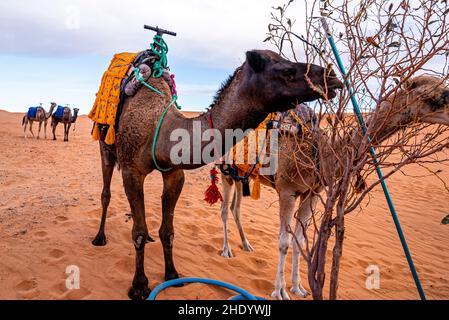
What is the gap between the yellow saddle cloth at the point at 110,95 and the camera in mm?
3810

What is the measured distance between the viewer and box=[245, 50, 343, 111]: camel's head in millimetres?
2400

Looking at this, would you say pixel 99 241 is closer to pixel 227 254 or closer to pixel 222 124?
pixel 227 254

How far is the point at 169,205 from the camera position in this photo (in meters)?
3.80

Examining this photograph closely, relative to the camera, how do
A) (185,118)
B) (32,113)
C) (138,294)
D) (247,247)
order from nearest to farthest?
1. (185,118)
2. (138,294)
3. (247,247)
4. (32,113)

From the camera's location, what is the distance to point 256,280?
13.8ft

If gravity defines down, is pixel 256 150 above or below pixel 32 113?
below

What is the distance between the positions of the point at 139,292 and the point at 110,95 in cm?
225

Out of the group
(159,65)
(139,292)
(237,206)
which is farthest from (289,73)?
(237,206)

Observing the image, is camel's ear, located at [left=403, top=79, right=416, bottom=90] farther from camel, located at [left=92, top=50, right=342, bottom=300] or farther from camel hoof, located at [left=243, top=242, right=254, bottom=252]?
camel hoof, located at [left=243, top=242, right=254, bottom=252]

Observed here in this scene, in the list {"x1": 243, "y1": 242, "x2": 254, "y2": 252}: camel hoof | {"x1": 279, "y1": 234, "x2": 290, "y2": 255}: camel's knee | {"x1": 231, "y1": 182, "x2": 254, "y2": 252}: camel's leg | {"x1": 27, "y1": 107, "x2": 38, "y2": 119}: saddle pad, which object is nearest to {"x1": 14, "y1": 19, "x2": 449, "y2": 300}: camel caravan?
{"x1": 279, "y1": 234, "x2": 290, "y2": 255}: camel's knee

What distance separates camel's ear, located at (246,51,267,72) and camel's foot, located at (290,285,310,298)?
8.81ft
